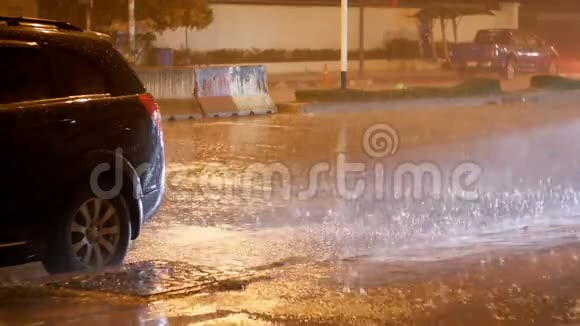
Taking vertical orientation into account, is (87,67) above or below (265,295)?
above

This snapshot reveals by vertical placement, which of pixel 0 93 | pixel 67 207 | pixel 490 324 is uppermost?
pixel 0 93

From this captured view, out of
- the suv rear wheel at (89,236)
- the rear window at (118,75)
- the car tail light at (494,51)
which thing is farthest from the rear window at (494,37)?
the suv rear wheel at (89,236)

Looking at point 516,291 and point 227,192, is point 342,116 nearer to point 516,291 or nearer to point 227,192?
point 227,192

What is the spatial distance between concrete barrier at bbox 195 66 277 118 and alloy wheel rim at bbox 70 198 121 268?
13.8 meters

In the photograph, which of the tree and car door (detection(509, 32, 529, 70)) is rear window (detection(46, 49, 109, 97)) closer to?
the tree

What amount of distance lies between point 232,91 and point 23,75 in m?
14.9

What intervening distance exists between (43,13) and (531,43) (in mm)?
17675

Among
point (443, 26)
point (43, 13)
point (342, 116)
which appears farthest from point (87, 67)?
point (443, 26)

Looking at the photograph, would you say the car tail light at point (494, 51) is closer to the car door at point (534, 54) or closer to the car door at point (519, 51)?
the car door at point (519, 51)

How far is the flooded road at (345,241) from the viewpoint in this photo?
712 centimetres

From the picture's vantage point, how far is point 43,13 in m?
34.4

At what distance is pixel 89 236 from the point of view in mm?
7926

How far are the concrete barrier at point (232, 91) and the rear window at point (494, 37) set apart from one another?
16231 mm

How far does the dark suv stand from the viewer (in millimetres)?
7438
